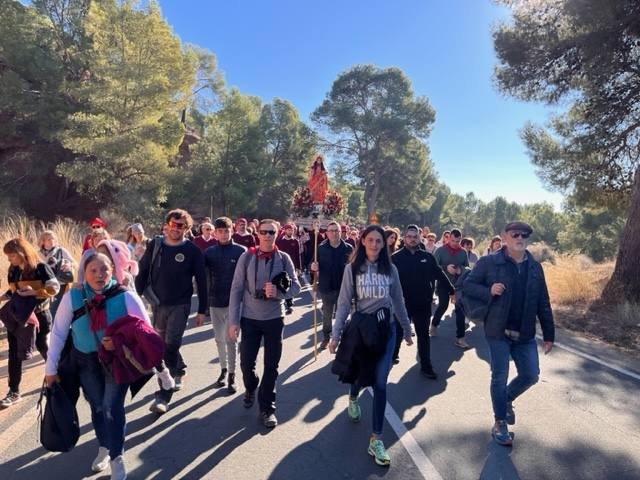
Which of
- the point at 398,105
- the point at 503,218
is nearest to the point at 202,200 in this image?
the point at 398,105

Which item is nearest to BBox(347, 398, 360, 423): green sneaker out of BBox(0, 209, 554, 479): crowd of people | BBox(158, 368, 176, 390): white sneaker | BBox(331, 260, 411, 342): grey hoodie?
BBox(0, 209, 554, 479): crowd of people

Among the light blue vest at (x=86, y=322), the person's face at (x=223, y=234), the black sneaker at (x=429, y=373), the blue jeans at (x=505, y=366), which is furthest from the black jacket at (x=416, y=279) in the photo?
the light blue vest at (x=86, y=322)

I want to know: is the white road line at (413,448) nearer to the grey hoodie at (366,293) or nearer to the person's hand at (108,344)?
the grey hoodie at (366,293)

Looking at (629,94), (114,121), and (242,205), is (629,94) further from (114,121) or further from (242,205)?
(242,205)

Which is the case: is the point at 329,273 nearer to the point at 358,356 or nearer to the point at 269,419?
the point at 269,419

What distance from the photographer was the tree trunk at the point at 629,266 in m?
9.62

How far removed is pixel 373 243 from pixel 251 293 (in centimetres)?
135

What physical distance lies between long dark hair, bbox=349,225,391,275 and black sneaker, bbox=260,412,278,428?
66.5 inches

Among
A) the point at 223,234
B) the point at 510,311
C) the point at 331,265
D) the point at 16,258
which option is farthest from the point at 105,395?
the point at 331,265

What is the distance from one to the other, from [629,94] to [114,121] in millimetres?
18172

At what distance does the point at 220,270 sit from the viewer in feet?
17.0

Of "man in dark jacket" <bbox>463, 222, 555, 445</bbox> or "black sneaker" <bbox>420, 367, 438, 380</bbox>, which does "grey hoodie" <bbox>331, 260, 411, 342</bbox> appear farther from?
"black sneaker" <bbox>420, 367, 438, 380</bbox>

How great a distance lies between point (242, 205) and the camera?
28281mm

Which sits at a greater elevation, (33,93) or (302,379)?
(33,93)
